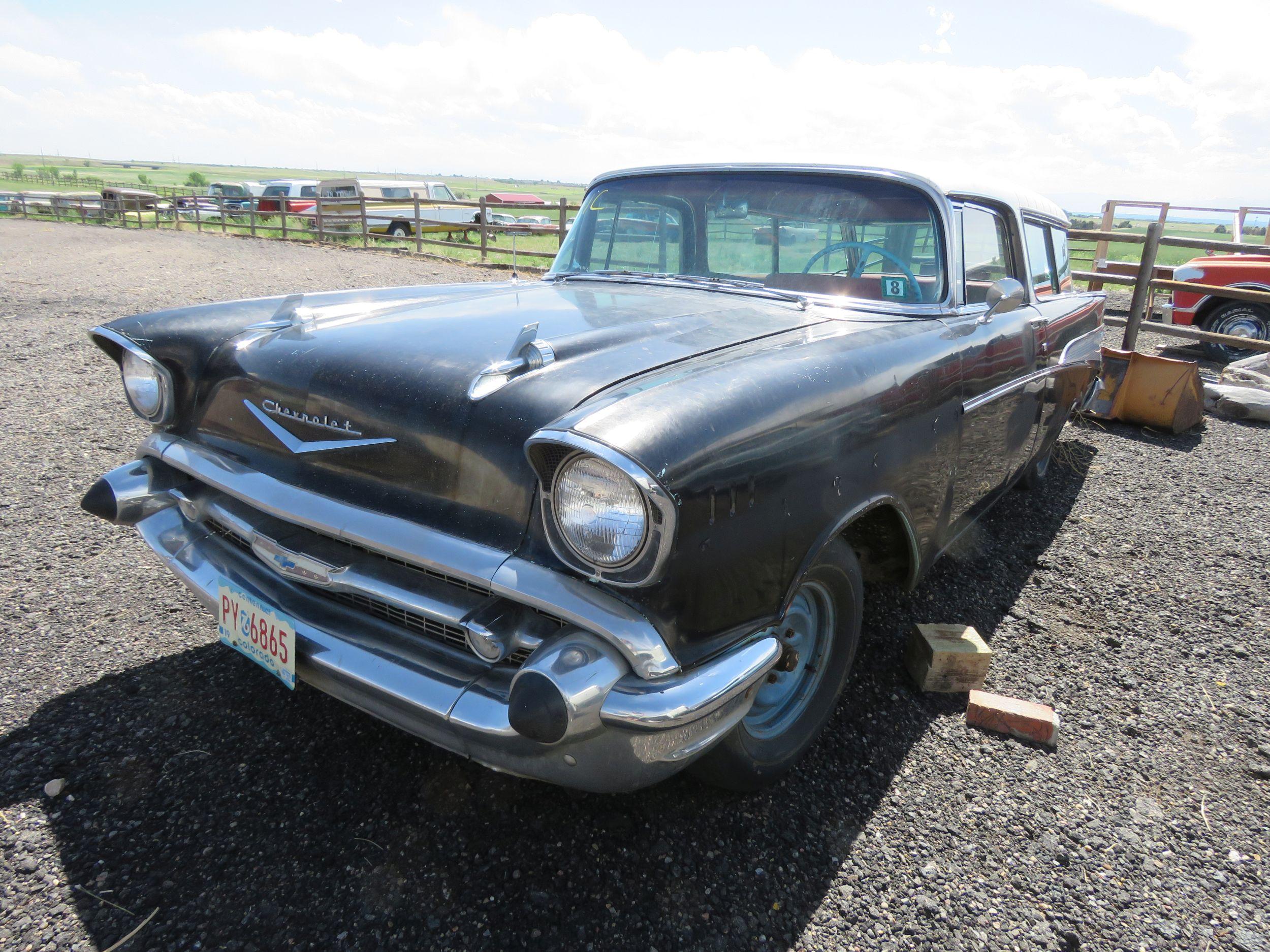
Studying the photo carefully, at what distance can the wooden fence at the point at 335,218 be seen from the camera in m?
15.1

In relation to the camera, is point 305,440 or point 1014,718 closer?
point 305,440

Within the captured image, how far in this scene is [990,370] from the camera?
2.57 m

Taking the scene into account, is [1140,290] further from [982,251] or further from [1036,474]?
[982,251]

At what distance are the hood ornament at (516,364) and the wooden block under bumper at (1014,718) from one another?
160 centimetres

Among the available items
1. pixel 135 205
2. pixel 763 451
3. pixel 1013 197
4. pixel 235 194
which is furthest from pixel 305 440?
pixel 235 194

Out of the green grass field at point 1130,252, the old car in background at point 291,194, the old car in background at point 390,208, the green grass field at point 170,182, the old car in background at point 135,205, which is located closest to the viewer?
the green grass field at point 1130,252

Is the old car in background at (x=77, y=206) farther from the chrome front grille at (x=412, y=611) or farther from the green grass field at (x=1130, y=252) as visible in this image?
the chrome front grille at (x=412, y=611)

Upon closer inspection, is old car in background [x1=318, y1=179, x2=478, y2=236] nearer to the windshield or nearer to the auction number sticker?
the windshield

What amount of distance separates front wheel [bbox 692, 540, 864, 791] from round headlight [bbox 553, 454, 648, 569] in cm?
53

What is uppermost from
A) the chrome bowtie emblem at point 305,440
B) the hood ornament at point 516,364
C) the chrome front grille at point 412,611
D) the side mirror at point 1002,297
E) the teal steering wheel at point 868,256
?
the teal steering wheel at point 868,256

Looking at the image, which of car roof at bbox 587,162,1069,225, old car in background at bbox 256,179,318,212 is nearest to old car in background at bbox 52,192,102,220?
old car in background at bbox 256,179,318,212

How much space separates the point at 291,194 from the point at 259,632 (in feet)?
88.8

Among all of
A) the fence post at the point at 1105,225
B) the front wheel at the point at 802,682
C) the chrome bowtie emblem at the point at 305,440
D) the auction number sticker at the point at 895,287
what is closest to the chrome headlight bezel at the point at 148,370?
the chrome bowtie emblem at the point at 305,440

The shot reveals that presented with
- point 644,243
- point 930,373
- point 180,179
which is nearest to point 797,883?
point 930,373
